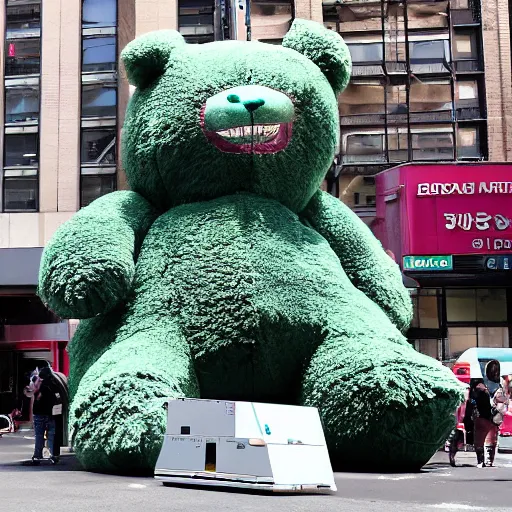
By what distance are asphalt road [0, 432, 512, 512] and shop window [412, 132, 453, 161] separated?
15.3 metres

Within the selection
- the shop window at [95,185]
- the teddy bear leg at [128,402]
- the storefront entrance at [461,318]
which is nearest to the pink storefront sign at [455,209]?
the storefront entrance at [461,318]

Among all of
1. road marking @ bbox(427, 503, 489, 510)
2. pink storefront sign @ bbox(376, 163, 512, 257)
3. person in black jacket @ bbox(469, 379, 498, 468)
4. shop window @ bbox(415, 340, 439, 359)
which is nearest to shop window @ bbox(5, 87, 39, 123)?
pink storefront sign @ bbox(376, 163, 512, 257)

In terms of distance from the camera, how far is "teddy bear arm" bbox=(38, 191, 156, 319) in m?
5.53

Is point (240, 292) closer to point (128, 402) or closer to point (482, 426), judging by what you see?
point (128, 402)

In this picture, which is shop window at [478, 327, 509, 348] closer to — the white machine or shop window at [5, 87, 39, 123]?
shop window at [5, 87, 39, 123]

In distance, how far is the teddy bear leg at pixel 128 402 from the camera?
493 cm

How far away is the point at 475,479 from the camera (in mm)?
5953

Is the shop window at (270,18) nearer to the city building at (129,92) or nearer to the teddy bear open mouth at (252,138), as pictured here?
the city building at (129,92)

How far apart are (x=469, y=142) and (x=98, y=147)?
836 cm

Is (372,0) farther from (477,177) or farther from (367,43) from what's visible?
(477,177)

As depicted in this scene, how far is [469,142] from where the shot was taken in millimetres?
A: 20375

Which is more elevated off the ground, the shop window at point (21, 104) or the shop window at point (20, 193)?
the shop window at point (21, 104)

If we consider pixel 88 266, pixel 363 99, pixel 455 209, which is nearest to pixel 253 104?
pixel 88 266

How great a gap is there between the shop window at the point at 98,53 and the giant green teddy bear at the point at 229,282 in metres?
15.5
